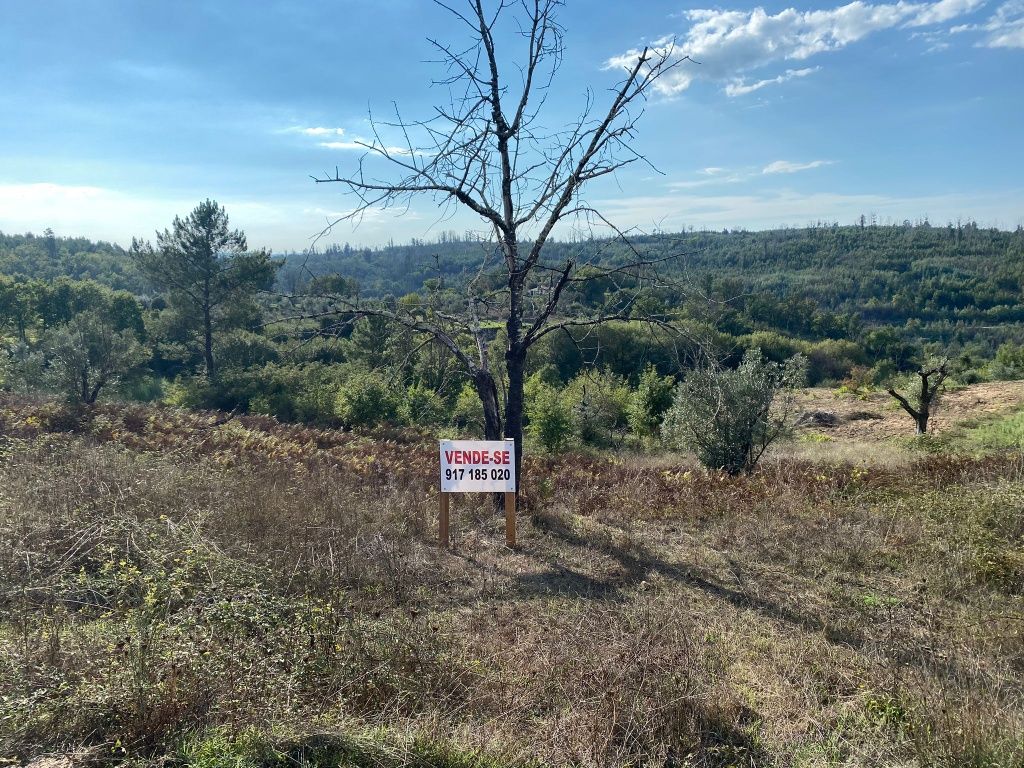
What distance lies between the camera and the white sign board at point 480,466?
5934 mm

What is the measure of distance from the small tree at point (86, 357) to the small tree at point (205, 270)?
841 centimetres

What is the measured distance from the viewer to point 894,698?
3.26m

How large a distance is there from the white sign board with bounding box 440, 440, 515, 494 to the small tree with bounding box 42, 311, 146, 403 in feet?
69.7

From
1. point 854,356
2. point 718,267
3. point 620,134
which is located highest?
point 718,267

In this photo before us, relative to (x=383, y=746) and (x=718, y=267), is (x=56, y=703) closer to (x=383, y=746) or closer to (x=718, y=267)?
(x=383, y=746)

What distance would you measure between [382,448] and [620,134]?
1079cm

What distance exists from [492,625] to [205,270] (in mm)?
33802

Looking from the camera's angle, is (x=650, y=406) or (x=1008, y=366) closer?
(x=650, y=406)

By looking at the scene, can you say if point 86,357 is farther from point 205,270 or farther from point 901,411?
point 901,411

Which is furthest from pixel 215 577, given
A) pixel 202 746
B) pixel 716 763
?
pixel 716 763

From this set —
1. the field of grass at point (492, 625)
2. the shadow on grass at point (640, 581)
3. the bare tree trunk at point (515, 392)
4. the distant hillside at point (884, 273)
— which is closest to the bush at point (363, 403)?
the field of grass at point (492, 625)

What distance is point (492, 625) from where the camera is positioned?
14.1 ft

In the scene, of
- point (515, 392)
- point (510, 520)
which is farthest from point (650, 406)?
point (510, 520)

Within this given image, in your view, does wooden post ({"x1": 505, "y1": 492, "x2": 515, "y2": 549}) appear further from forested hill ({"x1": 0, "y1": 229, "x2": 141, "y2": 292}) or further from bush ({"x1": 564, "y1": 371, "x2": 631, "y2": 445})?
forested hill ({"x1": 0, "y1": 229, "x2": 141, "y2": 292})
